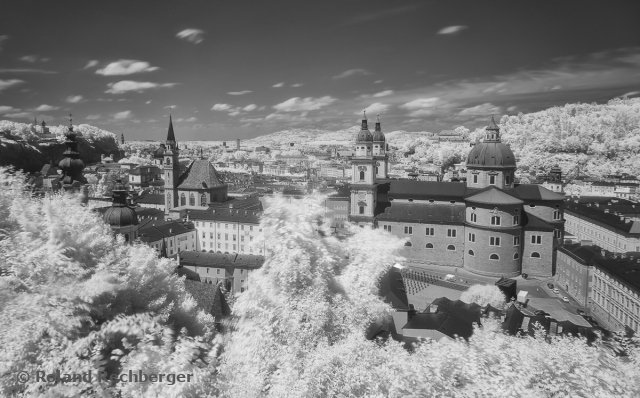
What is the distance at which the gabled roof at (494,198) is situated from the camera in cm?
3509

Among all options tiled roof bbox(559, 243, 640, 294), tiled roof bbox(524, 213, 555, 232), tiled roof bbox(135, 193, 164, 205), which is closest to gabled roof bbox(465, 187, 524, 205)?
tiled roof bbox(524, 213, 555, 232)

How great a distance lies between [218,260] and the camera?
32.2 metres

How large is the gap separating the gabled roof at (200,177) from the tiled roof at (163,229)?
7948 mm

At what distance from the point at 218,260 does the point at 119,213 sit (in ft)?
38.0

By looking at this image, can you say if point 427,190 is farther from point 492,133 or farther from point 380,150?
point 380,150

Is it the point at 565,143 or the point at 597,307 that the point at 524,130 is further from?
the point at 597,307

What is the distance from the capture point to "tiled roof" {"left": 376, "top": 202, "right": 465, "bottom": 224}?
38531mm

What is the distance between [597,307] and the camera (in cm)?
2836

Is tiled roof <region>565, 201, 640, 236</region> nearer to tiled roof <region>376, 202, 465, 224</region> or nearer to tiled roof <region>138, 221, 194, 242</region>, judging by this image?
tiled roof <region>376, 202, 465, 224</region>

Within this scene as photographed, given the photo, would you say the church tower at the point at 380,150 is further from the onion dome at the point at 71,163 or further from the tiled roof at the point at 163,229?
the onion dome at the point at 71,163

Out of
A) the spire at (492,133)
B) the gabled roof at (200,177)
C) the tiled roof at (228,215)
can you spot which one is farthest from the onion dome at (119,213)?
the spire at (492,133)

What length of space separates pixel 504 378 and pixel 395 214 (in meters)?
33.9

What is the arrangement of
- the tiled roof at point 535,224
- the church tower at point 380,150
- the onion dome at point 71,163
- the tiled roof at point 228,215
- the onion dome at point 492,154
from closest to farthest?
the tiled roof at point 535,224
the onion dome at point 71,163
the onion dome at point 492,154
the tiled roof at point 228,215
the church tower at point 380,150

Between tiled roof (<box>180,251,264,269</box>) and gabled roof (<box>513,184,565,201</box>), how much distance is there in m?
22.3
